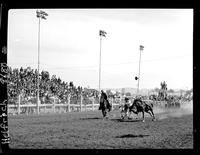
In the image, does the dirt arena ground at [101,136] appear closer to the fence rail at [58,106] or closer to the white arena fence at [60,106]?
the white arena fence at [60,106]

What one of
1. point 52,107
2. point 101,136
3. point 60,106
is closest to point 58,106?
point 60,106

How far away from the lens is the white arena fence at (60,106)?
22.2 metres

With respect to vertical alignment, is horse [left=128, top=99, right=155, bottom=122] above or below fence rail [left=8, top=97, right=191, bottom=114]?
above

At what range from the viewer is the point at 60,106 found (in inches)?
1058

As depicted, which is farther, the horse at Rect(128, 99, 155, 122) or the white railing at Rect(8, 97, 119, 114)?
the white railing at Rect(8, 97, 119, 114)

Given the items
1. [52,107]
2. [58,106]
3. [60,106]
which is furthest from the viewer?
[60,106]

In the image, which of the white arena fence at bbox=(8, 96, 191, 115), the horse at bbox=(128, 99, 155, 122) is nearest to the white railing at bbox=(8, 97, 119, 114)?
the white arena fence at bbox=(8, 96, 191, 115)

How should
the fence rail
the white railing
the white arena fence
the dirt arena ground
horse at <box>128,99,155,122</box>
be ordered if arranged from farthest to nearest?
the white railing → the white arena fence → the fence rail → horse at <box>128,99,155,122</box> → the dirt arena ground

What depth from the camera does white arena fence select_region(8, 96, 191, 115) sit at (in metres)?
22.2

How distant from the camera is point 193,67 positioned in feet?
13.6

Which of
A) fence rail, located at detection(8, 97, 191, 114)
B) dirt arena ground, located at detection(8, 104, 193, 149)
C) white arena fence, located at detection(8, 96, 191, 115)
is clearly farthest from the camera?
white arena fence, located at detection(8, 96, 191, 115)

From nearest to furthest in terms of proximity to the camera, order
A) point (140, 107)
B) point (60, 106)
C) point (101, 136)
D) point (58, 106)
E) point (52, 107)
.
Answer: point (101, 136) → point (140, 107) → point (52, 107) → point (58, 106) → point (60, 106)

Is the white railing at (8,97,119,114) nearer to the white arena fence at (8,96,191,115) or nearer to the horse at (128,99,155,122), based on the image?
the white arena fence at (8,96,191,115)

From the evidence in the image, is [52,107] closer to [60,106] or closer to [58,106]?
[58,106]
